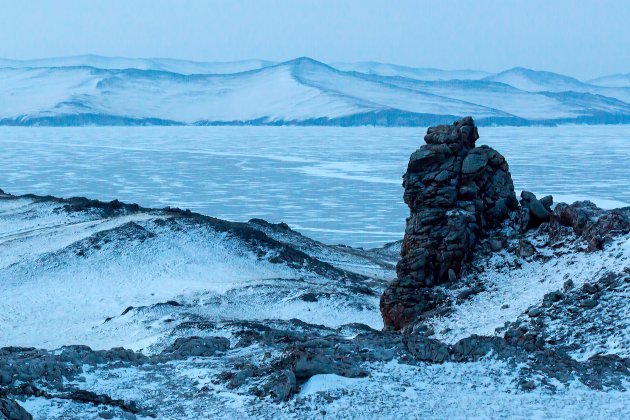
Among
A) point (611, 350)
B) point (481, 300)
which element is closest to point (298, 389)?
point (611, 350)

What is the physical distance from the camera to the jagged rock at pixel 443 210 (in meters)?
19.4

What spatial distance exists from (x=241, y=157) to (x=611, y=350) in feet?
240

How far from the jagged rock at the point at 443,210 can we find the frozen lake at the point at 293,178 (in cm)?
1839

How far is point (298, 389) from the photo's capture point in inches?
468

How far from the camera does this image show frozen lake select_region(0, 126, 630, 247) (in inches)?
1822

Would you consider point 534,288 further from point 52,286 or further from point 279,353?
point 52,286

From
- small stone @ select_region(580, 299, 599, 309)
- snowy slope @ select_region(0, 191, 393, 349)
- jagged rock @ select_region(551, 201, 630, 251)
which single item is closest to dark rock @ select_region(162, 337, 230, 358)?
snowy slope @ select_region(0, 191, 393, 349)

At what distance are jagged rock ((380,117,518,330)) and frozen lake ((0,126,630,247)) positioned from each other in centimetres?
1839

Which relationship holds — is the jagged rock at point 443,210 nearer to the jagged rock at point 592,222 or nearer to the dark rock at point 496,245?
the dark rock at point 496,245

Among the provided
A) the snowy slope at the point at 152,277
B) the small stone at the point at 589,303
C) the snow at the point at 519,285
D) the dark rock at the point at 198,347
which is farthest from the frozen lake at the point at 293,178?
the dark rock at the point at 198,347

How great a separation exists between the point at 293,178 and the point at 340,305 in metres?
39.2

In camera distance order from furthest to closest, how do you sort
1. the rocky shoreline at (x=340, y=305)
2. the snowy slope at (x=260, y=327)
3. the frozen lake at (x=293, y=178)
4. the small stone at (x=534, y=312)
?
the frozen lake at (x=293, y=178), the small stone at (x=534, y=312), the rocky shoreline at (x=340, y=305), the snowy slope at (x=260, y=327)

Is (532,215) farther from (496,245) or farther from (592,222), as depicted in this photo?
(592,222)

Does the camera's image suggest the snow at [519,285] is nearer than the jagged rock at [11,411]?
No
